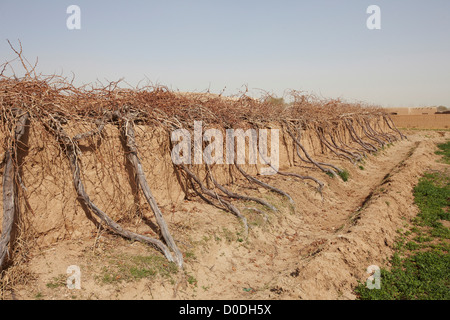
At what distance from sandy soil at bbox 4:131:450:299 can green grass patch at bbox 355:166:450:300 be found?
22 cm

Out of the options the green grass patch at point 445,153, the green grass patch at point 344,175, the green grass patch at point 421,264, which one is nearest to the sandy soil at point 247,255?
the green grass patch at point 421,264

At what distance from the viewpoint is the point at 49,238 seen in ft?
13.9

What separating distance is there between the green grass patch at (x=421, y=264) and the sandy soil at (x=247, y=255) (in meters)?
0.22

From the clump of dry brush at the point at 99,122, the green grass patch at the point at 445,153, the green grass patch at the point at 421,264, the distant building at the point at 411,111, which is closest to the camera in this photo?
the clump of dry brush at the point at 99,122

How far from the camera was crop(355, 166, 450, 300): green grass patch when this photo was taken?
4.09 m

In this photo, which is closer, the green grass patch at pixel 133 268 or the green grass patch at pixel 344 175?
the green grass patch at pixel 133 268

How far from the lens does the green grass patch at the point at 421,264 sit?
4.09 meters

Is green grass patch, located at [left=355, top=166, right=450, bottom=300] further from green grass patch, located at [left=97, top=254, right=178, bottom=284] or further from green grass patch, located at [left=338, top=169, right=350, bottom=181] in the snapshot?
green grass patch, located at [left=338, top=169, right=350, bottom=181]

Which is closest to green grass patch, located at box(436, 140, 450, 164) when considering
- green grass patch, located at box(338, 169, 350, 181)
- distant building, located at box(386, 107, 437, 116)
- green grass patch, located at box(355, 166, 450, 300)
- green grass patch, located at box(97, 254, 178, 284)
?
green grass patch, located at box(338, 169, 350, 181)

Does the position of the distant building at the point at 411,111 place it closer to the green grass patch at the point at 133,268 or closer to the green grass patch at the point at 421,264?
the green grass patch at the point at 421,264
